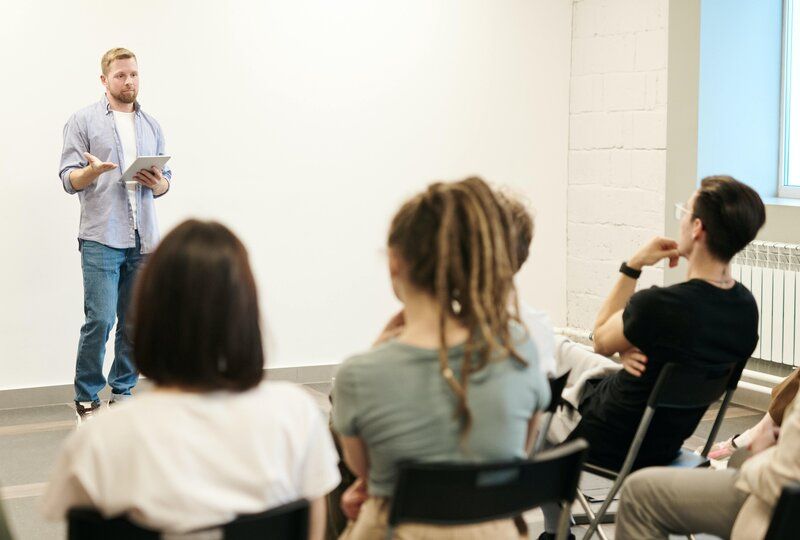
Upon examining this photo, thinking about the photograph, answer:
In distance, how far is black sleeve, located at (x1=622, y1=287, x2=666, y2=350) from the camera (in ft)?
8.11

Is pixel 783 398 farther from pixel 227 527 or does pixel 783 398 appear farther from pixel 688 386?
pixel 227 527

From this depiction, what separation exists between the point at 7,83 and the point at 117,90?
2.31 ft

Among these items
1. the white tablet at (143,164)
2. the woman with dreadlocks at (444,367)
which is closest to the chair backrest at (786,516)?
the woman with dreadlocks at (444,367)

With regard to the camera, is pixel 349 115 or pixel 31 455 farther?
pixel 349 115

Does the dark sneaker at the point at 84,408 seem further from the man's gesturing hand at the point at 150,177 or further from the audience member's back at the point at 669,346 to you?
the audience member's back at the point at 669,346

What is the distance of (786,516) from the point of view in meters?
1.61

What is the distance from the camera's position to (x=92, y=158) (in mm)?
4156

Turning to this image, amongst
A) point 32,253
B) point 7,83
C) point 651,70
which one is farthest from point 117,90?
point 651,70

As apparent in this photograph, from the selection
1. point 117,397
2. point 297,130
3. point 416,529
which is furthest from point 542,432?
point 297,130

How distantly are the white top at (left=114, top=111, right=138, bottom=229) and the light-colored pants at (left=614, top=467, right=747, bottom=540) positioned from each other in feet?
9.36

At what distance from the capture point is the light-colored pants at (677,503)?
2.11m

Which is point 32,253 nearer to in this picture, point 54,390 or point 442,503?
point 54,390

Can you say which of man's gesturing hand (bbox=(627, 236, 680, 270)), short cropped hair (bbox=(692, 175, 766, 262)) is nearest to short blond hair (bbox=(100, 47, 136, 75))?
man's gesturing hand (bbox=(627, 236, 680, 270))

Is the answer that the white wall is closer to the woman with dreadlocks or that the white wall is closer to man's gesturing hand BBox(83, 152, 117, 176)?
man's gesturing hand BBox(83, 152, 117, 176)
